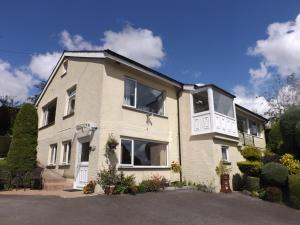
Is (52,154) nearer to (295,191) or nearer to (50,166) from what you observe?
(50,166)

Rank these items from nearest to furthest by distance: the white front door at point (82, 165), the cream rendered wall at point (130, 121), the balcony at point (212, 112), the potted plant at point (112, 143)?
the potted plant at point (112, 143), the cream rendered wall at point (130, 121), the white front door at point (82, 165), the balcony at point (212, 112)

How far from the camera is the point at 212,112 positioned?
14.2 metres

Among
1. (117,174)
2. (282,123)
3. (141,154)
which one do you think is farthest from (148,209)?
(282,123)

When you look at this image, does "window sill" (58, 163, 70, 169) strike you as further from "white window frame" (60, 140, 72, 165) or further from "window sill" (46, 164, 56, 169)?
"window sill" (46, 164, 56, 169)

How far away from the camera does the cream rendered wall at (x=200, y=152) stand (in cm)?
1379

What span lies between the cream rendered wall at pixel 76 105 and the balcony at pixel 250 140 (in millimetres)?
11820

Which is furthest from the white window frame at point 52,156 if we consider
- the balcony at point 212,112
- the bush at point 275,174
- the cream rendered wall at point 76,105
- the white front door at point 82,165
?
the bush at point 275,174

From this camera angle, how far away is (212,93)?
14.8 meters

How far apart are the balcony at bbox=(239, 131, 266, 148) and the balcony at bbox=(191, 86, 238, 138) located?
4.03 m

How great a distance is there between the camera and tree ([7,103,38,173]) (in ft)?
44.9

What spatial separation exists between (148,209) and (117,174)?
12.1 feet

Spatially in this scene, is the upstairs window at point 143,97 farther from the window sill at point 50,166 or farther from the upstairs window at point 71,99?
the window sill at point 50,166

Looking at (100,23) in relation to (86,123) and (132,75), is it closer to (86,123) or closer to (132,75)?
(132,75)

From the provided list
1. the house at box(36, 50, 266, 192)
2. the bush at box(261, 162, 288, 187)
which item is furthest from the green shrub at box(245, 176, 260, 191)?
the house at box(36, 50, 266, 192)
